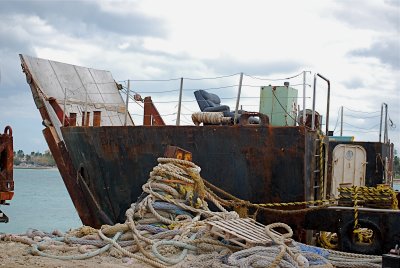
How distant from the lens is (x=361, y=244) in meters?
9.23

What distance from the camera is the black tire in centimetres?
903

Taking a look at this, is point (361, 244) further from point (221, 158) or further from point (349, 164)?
point (349, 164)

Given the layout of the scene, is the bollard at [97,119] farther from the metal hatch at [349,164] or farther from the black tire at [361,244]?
the black tire at [361,244]

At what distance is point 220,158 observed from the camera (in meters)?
10.5

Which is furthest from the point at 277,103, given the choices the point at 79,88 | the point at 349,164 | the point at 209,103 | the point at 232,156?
the point at 79,88

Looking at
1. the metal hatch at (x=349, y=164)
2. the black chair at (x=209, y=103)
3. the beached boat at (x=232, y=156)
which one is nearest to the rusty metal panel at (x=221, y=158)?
the beached boat at (x=232, y=156)

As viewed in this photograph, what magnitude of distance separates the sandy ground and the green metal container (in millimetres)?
4909

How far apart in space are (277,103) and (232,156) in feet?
5.45

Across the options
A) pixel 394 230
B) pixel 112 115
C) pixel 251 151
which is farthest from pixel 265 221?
pixel 112 115

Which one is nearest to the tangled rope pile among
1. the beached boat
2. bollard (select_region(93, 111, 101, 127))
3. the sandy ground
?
the sandy ground

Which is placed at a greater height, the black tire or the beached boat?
the beached boat

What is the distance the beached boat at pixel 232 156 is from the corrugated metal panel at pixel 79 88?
0.14 ft

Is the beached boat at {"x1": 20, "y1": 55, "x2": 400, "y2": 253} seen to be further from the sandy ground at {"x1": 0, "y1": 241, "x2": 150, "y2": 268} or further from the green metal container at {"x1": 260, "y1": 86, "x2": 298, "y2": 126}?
the sandy ground at {"x1": 0, "y1": 241, "x2": 150, "y2": 268}

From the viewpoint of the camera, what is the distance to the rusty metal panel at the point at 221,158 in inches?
396
